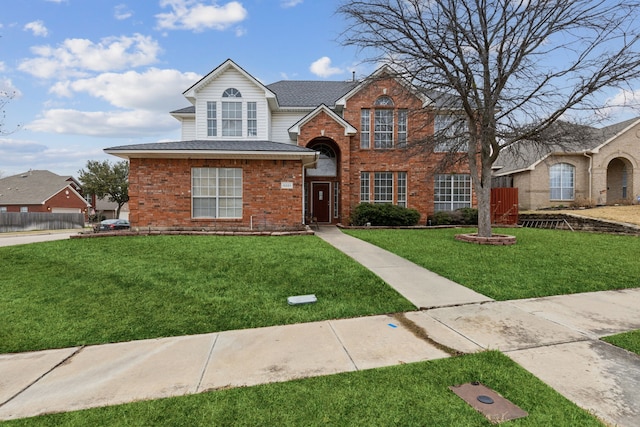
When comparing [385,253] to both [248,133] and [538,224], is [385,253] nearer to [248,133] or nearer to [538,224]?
[248,133]

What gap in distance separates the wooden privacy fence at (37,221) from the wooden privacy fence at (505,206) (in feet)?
137

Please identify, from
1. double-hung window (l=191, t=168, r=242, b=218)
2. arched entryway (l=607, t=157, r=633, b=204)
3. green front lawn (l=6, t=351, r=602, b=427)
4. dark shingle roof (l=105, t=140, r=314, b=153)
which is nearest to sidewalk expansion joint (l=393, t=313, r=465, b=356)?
green front lawn (l=6, t=351, r=602, b=427)

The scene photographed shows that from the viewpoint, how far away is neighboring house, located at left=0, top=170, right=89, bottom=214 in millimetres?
39406

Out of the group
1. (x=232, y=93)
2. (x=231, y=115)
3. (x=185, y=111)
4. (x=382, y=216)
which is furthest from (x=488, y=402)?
(x=185, y=111)

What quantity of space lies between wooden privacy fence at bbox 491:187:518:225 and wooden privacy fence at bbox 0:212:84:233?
4162cm

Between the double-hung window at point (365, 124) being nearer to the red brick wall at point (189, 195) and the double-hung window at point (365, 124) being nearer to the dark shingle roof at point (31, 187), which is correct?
the red brick wall at point (189, 195)

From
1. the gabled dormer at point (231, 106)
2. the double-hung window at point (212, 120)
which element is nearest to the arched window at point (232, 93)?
the gabled dormer at point (231, 106)

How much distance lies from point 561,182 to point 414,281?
21.2 meters

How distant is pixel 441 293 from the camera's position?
5891mm

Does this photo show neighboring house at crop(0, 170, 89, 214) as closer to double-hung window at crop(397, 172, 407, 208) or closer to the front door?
the front door

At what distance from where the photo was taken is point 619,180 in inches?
900

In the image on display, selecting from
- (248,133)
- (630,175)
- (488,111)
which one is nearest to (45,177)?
(248,133)

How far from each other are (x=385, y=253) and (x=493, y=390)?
632 centimetres

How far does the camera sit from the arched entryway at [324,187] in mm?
18281
